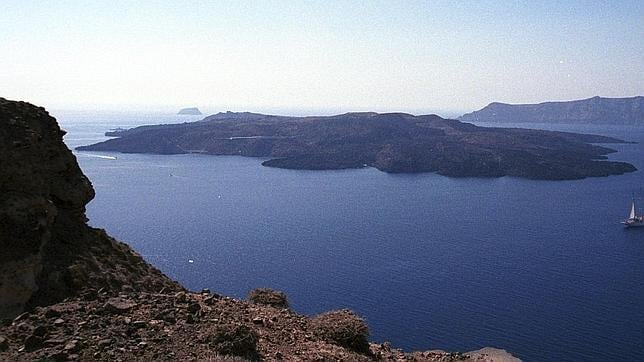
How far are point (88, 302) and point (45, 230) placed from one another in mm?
2951

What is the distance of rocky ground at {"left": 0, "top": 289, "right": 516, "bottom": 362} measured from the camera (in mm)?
6492

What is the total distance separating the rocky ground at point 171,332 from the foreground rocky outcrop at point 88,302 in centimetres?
2

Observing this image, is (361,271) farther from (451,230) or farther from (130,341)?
(130,341)

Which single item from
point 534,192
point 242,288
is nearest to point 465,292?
point 242,288

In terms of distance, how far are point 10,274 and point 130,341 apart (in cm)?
368

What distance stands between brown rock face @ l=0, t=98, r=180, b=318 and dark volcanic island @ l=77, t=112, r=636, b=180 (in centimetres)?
11837

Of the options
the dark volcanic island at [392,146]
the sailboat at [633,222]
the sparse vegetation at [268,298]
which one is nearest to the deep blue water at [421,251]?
the sailboat at [633,222]

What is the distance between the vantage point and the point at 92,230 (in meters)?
12.3

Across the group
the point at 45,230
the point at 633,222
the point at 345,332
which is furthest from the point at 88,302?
the point at 633,222

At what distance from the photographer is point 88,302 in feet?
26.9

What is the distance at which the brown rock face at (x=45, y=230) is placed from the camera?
364 inches

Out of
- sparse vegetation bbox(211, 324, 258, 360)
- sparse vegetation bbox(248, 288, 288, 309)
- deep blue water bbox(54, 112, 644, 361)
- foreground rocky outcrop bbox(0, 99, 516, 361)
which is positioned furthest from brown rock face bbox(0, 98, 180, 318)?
deep blue water bbox(54, 112, 644, 361)

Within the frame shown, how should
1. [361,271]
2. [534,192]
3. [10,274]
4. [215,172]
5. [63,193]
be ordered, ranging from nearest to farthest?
1. [10,274]
2. [63,193]
3. [361,271]
4. [534,192]
5. [215,172]

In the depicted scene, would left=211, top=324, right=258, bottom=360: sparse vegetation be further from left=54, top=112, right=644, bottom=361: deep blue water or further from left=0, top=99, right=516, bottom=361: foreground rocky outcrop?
left=54, top=112, right=644, bottom=361: deep blue water
